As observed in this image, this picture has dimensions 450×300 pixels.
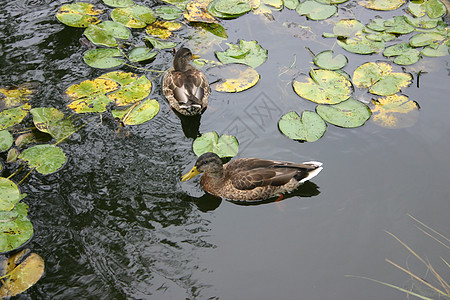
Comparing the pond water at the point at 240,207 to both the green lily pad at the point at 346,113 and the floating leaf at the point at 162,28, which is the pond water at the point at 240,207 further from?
the floating leaf at the point at 162,28

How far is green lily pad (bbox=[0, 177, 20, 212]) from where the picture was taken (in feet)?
16.3

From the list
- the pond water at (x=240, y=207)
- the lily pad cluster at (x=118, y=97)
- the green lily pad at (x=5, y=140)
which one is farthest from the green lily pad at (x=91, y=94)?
the green lily pad at (x=5, y=140)

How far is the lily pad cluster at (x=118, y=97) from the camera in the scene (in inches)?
248

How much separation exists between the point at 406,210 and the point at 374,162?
31.0 inches

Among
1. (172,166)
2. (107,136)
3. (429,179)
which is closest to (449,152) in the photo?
(429,179)

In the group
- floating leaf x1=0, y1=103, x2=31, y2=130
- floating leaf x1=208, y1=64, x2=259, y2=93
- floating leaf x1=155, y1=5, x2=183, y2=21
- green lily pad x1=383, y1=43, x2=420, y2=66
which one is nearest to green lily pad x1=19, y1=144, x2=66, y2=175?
floating leaf x1=0, y1=103, x2=31, y2=130

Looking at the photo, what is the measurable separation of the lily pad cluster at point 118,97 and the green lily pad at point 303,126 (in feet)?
6.08

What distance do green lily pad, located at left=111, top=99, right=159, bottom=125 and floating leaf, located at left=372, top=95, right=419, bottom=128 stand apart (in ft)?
10.2

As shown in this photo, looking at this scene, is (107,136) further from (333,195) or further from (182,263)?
(333,195)

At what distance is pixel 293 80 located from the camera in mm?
6746

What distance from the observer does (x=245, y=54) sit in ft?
23.5

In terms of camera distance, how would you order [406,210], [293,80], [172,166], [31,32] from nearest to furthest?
[406,210] < [172,166] < [293,80] < [31,32]

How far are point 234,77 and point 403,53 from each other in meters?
2.79

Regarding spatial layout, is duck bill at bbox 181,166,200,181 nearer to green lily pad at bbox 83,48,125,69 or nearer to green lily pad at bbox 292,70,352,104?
green lily pad at bbox 292,70,352,104
